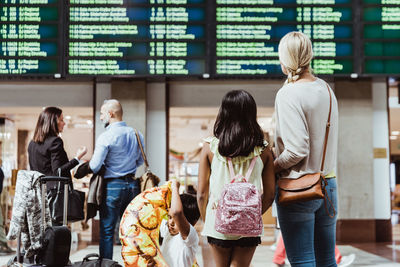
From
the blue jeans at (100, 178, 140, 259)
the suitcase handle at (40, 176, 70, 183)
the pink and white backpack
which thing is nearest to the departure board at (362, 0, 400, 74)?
the blue jeans at (100, 178, 140, 259)

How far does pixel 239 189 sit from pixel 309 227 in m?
0.34

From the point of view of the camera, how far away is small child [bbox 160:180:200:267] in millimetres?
3143

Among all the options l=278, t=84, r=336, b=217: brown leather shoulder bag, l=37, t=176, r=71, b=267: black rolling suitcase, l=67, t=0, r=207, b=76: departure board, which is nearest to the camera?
l=278, t=84, r=336, b=217: brown leather shoulder bag

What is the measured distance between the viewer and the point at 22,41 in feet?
23.1

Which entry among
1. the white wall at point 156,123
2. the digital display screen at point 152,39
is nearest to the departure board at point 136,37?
the digital display screen at point 152,39

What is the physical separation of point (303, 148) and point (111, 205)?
8.04ft

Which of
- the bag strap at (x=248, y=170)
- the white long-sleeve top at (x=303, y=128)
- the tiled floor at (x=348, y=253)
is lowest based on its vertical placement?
the tiled floor at (x=348, y=253)

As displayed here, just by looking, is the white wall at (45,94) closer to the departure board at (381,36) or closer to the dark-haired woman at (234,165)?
the departure board at (381,36)

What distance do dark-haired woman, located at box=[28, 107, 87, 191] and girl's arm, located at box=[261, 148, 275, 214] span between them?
2.60m

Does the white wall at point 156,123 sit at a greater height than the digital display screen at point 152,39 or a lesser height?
lesser

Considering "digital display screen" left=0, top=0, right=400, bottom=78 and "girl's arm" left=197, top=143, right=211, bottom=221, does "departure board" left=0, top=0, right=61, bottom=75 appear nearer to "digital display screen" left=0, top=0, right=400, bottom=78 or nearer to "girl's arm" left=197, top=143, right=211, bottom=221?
"digital display screen" left=0, top=0, right=400, bottom=78

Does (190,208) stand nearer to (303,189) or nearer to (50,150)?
(303,189)

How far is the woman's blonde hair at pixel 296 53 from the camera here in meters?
2.43

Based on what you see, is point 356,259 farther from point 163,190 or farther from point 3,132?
point 3,132
